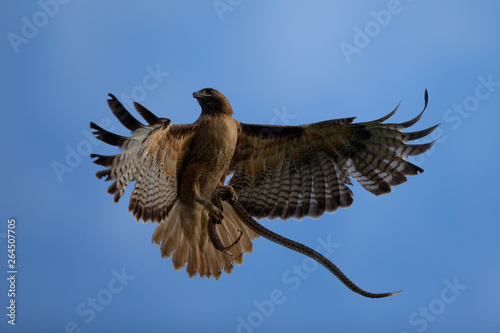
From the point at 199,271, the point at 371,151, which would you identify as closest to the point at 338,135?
the point at 371,151

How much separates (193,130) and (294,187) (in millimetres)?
1604

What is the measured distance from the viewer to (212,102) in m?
6.78

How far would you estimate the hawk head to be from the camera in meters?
6.77

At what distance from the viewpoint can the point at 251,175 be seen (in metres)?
7.54

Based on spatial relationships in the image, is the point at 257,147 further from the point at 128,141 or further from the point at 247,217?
the point at 128,141

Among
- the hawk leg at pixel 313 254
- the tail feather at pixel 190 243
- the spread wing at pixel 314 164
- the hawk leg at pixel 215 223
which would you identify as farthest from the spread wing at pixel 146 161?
the hawk leg at pixel 313 254

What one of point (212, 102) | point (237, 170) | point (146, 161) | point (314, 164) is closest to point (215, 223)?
point (146, 161)

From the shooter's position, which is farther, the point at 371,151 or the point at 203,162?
the point at 371,151

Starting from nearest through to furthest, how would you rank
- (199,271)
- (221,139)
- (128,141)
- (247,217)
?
(128,141) → (247,217) → (221,139) → (199,271)

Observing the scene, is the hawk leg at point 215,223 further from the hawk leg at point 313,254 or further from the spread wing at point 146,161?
the spread wing at point 146,161

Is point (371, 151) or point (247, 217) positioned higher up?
point (371, 151)

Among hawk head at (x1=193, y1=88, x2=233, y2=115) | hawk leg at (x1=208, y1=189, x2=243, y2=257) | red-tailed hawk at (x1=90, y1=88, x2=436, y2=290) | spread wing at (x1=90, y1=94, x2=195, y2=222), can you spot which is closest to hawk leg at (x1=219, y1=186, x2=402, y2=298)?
hawk leg at (x1=208, y1=189, x2=243, y2=257)

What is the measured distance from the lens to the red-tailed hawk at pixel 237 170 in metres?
6.41

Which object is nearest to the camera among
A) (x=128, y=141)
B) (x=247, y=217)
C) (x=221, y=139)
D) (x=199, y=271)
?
(x=128, y=141)
